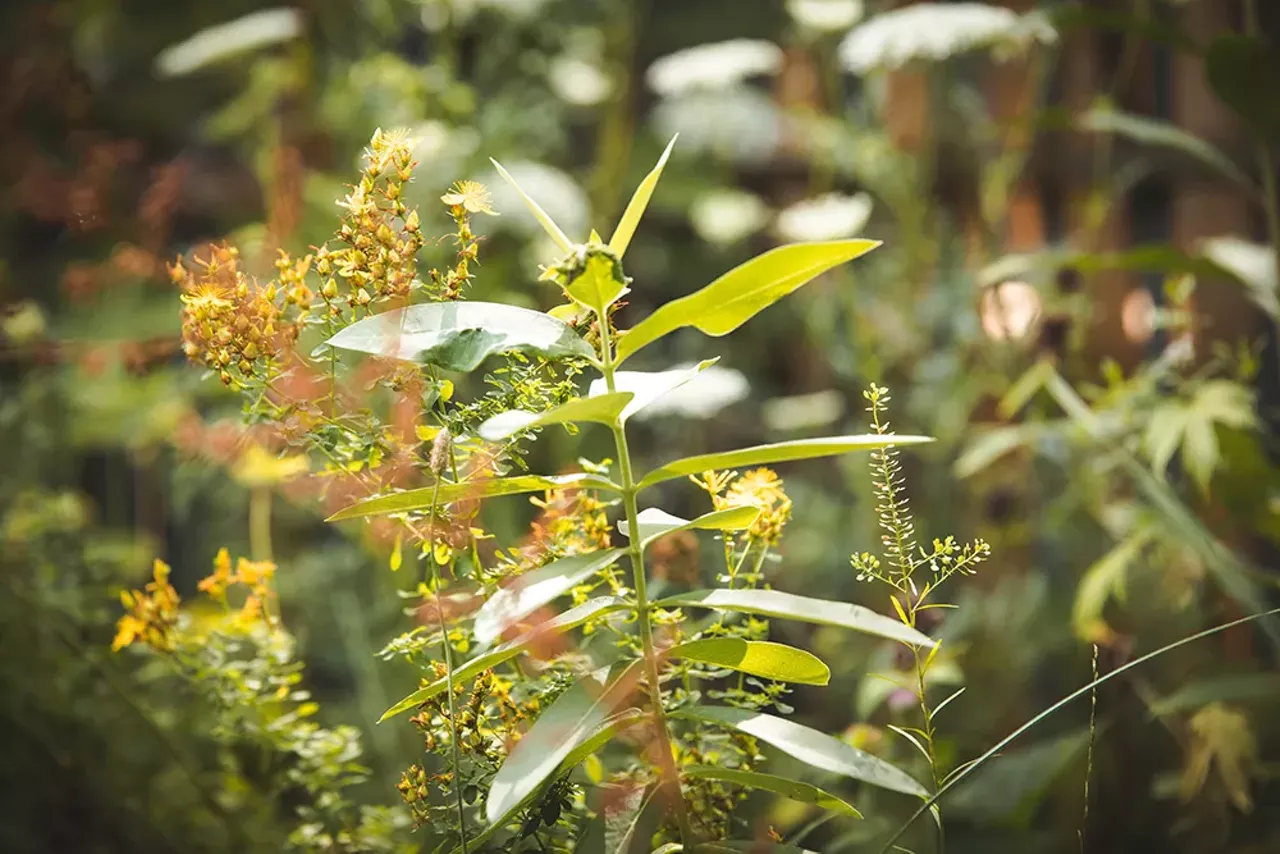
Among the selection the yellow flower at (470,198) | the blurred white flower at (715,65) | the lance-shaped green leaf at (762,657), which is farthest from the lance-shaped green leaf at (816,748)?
the blurred white flower at (715,65)

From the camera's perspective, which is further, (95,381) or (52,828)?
(95,381)

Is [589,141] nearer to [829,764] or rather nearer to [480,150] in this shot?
[480,150]

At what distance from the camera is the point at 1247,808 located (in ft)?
2.90

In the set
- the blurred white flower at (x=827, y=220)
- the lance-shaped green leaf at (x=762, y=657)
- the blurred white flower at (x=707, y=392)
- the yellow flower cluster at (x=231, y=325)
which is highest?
the yellow flower cluster at (x=231, y=325)

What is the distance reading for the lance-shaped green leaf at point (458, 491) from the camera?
1.48 feet

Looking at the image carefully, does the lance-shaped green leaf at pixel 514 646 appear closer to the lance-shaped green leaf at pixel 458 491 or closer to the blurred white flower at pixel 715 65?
the lance-shaped green leaf at pixel 458 491

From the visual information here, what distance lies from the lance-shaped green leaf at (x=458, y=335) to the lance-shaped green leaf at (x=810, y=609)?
0.40 feet

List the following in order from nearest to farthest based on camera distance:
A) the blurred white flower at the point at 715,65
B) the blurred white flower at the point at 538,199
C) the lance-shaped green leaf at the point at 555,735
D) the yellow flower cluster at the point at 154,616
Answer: the lance-shaped green leaf at the point at 555,735, the yellow flower cluster at the point at 154,616, the blurred white flower at the point at 538,199, the blurred white flower at the point at 715,65

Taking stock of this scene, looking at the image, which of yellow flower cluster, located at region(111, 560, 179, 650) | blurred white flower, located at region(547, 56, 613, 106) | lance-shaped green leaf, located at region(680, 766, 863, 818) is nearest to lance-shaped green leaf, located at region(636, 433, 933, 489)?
lance-shaped green leaf, located at region(680, 766, 863, 818)

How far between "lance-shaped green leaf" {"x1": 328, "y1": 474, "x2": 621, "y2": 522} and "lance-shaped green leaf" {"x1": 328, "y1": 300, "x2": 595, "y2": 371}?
0.06 metres

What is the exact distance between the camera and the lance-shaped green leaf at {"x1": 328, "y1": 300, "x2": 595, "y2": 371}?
1.39ft

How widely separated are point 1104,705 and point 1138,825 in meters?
0.13

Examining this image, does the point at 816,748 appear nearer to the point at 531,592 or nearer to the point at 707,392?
the point at 531,592

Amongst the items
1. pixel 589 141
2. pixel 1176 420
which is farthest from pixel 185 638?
pixel 589 141
